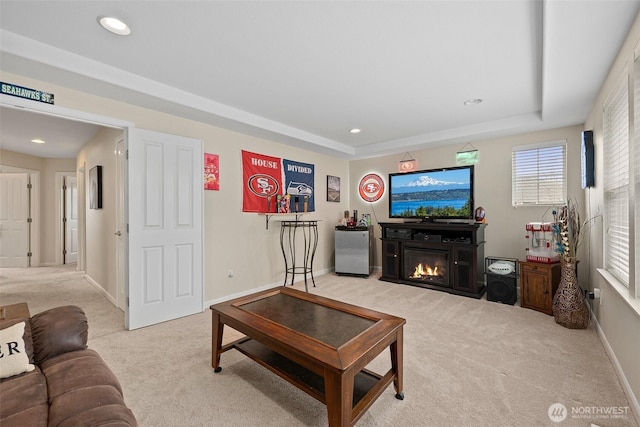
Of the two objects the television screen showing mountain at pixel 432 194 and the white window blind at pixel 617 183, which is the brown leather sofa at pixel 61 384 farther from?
the television screen showing mountain at pixel 432 194

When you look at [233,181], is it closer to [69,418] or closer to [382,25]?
[382,25]

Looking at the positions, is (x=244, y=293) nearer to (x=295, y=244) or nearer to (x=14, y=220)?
(x=295, y=244)

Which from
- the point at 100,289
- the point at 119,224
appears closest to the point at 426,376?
the point at 119,224

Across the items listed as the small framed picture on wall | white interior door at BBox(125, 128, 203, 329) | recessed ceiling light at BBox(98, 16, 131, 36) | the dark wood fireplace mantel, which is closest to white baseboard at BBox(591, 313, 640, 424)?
the dark wood fireplace mantel

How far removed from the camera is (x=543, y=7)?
1.67 m

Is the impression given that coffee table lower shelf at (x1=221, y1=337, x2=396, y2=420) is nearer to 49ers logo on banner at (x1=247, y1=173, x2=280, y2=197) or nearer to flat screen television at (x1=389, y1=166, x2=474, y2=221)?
49ers logo on banner at (x1=247, y1=173, x2=280, y2=197)

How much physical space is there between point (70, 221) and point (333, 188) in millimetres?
6416

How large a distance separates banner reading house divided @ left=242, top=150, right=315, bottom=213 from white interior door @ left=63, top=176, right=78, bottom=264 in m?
5.45

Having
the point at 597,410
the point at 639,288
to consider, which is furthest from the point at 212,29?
the point at 597,410

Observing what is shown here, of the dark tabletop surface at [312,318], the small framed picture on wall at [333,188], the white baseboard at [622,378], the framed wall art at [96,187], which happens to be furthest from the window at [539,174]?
the framed wall art at [96,187]

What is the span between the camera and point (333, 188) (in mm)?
5660

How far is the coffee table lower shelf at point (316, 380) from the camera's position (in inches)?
62.0

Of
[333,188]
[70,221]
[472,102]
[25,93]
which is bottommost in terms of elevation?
[70,221]

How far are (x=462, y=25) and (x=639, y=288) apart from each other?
6.68 feet
